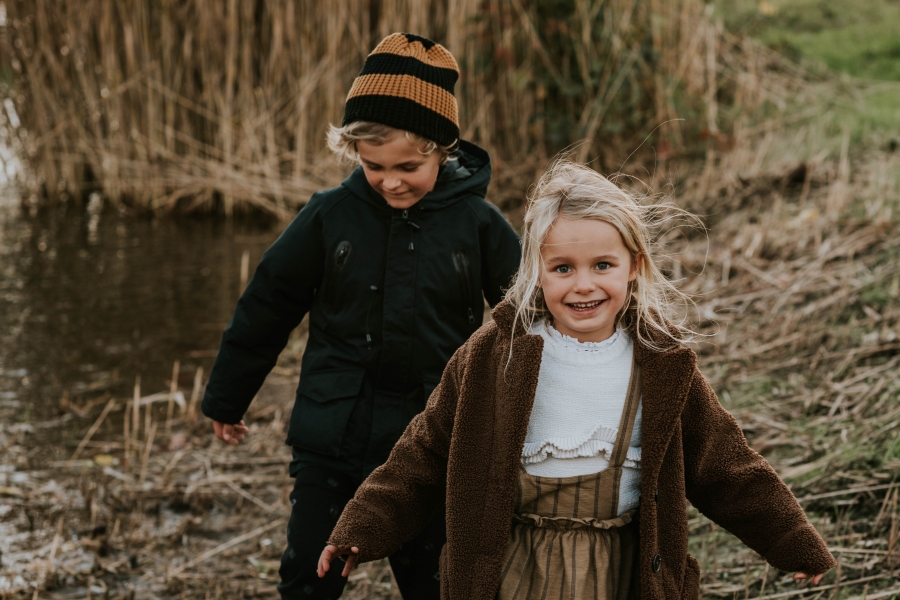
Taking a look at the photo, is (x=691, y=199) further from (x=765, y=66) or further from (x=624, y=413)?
(x=624, y=413)

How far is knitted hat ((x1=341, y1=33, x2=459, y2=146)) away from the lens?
230 centimetres

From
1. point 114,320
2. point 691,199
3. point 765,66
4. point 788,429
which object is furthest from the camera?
point 765,66

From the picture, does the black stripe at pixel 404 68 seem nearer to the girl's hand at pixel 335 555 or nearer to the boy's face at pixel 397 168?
the boy's face at pixel 397 168

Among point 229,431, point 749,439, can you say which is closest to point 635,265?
point 229,431

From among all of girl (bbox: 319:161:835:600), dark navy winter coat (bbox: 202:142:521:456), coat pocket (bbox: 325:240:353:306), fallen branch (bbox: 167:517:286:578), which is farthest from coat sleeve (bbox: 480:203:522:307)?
fallen branch (bbox: 167:517:286:578)

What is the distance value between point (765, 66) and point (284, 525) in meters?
6.82

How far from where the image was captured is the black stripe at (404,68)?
2.36 meters

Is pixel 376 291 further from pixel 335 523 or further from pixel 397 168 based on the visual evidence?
pixel 335 523

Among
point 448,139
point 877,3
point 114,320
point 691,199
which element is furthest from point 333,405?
point 877,3

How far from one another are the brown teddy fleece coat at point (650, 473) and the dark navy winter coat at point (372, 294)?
1.68 ft

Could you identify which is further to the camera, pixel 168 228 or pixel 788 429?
pixel 168 228

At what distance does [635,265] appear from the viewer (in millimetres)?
1815

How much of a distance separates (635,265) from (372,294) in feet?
2.47

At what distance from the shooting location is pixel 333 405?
2328 millimetres
